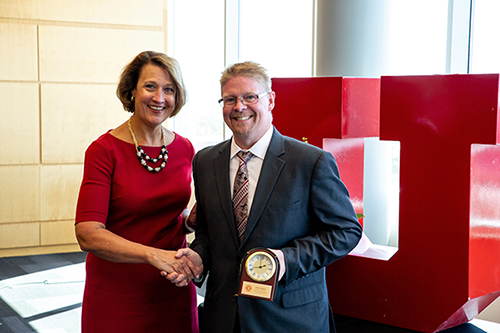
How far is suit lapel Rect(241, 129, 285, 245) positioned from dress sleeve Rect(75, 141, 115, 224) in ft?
1.98

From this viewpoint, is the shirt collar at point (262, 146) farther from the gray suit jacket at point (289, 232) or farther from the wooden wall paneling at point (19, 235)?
the wooden wall paneling at point (19, 235)

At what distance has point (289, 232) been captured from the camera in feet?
6.64

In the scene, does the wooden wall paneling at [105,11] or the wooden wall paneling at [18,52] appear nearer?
the wooden wall paneling at [18,52]

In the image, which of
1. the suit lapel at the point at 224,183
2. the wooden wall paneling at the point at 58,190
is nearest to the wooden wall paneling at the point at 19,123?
the wooden wall paneling at the point at 58,190

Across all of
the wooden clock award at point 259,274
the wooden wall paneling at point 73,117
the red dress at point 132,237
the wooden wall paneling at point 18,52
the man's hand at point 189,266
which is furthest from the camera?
the wooden wall paneling at point 73,117

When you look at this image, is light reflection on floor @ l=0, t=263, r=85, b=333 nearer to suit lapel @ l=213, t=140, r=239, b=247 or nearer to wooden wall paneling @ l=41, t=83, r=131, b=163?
wooden wall paneling @ l=41, t=83, r=131, b=163

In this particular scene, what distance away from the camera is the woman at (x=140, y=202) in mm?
2289

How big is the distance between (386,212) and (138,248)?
3.04m

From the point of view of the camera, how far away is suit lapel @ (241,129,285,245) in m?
2.02

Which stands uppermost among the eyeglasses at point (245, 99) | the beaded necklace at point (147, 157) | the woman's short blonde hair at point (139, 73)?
the woman's short blonde hair at point (139, 73)

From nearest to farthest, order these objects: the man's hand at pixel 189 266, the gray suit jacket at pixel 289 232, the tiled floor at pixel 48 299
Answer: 1. the gray suit jacket at pixel 289 232
2. the man's hand at pixel 189 266
3. the tiled floor at pixel 48 299

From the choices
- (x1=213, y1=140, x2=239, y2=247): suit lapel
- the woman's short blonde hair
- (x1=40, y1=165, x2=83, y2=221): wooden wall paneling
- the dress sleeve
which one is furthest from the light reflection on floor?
(x1=213, y1=140, x2=239, y2=247): suit lapel

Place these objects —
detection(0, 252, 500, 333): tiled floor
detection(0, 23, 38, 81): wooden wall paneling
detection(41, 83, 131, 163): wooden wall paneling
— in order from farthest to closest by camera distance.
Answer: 1. detection(41, 83, 131, 163): wooden wall paneling
2. detection(0, 23, 38, 81): wooden wall paneling
3. detection(0, 252, 500, 333): tiled floor

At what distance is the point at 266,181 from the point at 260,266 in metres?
0.35
